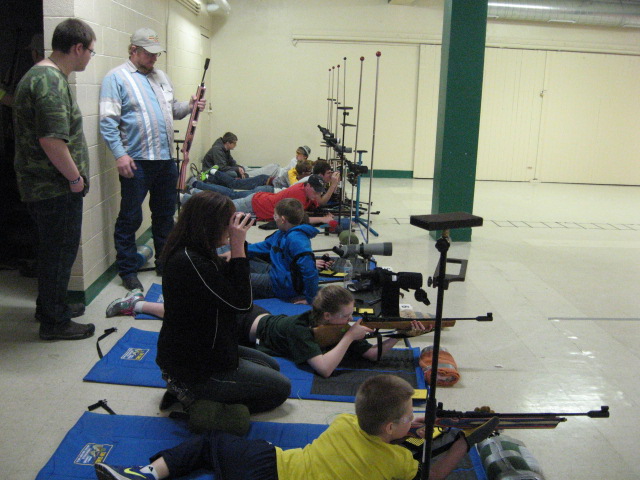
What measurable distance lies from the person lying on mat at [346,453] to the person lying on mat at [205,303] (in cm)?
33

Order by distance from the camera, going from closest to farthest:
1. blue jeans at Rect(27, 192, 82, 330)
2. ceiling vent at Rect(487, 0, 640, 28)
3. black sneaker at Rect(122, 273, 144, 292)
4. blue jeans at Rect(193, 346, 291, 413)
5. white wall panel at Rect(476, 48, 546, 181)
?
blue jeans at Rect(193, 346, 291, 413) < blue jeans at Rect(27, 192, 82, 330) < black sneaker at Rect(122, 273, 144, 292) < ceiling vent at Rect(487, 0, 640, 28) < white wall panel at Rect(476, 48, 546, 181)

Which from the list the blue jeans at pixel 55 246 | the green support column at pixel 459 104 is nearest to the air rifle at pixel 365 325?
the blue jeans at pixel 55 246

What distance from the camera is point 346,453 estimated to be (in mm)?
1926

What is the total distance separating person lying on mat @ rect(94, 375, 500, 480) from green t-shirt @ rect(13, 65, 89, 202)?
171 cm

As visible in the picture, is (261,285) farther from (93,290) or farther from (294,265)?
(93,290)

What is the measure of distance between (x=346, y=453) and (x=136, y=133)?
9.73 ft

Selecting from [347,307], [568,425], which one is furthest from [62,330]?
[568,425]

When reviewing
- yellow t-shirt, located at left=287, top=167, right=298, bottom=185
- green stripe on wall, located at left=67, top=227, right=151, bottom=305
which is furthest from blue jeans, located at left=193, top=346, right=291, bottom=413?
yellow t-shirt, located at left=287, top=167, right=298, bottom=185

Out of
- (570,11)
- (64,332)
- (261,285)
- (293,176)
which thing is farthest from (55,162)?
(570,11)

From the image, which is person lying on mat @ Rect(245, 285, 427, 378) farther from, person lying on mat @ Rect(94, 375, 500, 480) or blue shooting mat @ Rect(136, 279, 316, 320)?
person lying on mat @ Rect(94, 375, 500, 480)

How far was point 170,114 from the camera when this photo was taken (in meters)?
4.50

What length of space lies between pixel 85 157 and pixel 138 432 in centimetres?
164

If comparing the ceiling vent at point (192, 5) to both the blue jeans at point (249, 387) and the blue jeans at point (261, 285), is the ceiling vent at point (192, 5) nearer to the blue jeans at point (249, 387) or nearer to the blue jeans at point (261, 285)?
the blue jeans at point (261, 285)

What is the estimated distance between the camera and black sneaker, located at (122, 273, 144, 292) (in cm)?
422
